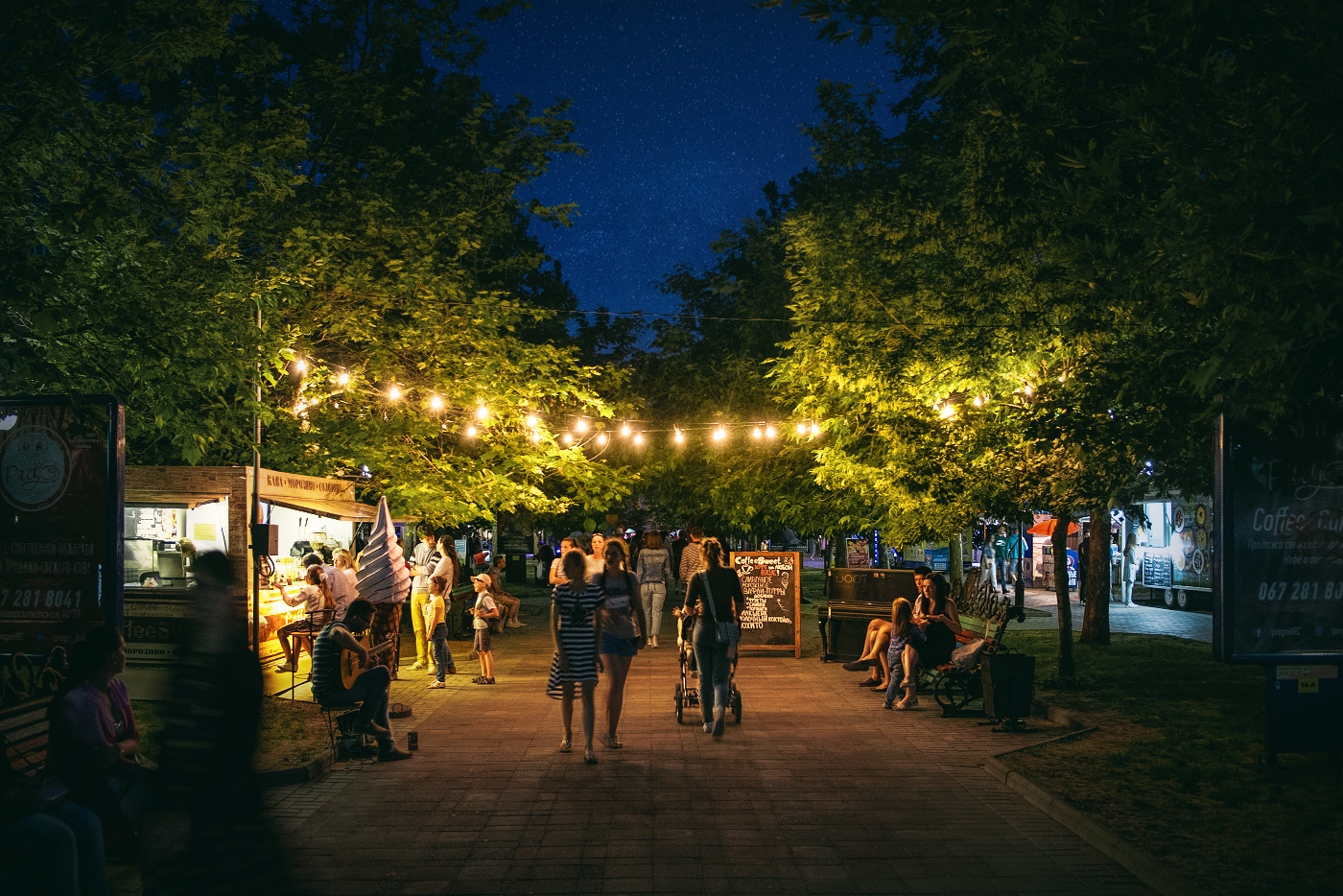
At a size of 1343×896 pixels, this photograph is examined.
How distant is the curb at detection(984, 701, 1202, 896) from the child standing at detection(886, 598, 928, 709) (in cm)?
274

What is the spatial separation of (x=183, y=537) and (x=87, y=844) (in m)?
11.1

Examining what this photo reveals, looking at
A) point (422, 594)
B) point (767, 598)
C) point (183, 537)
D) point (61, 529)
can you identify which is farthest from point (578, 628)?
point (183, 537)

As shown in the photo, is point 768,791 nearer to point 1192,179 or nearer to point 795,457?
point 1192,179

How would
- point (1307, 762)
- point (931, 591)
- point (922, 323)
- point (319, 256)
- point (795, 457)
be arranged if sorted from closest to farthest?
point (1307, 762) < point (931, 591) < point (922, 323) < point (319, 256) < point (795, 457)

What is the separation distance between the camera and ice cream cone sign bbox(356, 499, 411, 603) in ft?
42.0

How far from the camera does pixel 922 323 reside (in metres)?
14.7

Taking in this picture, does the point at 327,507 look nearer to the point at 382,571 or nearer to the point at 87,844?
the point at 382,571

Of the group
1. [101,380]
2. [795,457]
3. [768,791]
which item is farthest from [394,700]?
[795,457]

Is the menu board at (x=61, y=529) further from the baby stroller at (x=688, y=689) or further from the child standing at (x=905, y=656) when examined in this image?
the child standing at (x=905, y=656)

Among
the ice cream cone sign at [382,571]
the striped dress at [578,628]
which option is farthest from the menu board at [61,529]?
the ice cream cone sign at [382,571]

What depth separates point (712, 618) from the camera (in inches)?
395

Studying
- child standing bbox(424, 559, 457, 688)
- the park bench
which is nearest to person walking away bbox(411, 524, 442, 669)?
child standing bbox(424, 559, 457, 688)

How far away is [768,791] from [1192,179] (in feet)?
17.0

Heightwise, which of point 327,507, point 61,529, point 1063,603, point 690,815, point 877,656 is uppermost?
point 327,507
